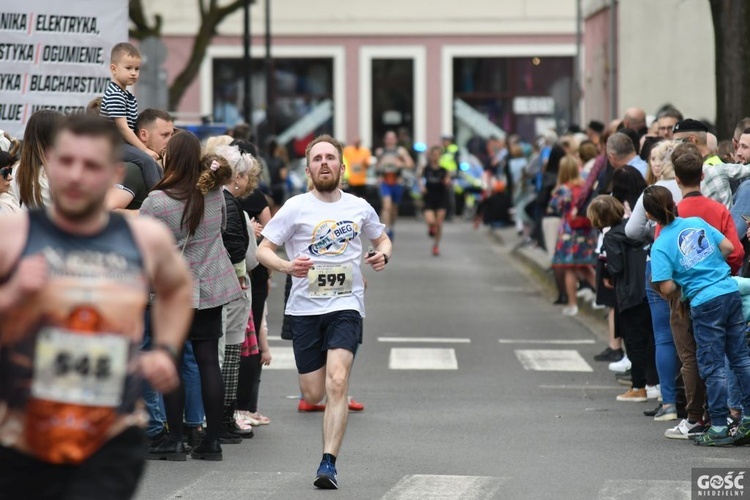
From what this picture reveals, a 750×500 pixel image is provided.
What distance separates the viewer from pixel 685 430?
10.4 metres

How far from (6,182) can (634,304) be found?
4.90m

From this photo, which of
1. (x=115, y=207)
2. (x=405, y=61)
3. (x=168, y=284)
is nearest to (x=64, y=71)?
(x=115, y=207)

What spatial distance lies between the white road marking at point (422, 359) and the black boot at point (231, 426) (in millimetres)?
4052

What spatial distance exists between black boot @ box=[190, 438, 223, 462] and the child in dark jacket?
12.6ft

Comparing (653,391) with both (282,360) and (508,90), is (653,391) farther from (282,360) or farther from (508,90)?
(508,90)

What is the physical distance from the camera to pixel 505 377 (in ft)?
45.4

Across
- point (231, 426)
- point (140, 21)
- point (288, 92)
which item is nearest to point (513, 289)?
point (231, 426)

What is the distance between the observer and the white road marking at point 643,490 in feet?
27.3

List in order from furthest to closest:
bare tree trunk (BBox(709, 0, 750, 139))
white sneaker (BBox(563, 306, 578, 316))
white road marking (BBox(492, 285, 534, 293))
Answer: white road marking (BBox(492, 285, 534, 293)) → white sneaker (BBox(563, 306, 578, 316)) → bare tree trunk (BBox(709, 0, 750, 139))

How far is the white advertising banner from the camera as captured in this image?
1307 centimetres

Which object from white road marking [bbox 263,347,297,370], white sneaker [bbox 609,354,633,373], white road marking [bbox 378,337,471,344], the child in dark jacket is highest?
the child in dark jacket

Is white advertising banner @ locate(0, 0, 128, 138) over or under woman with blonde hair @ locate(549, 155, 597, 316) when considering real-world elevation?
over

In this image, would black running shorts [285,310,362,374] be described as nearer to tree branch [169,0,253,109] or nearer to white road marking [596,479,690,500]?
white road marking [596,479,690,500]

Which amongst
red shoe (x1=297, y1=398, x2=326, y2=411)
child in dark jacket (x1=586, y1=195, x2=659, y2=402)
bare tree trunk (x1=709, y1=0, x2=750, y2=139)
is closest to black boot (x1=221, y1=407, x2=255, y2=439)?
red shoe (x1=297, y1=398, x2=326, y2=411)
